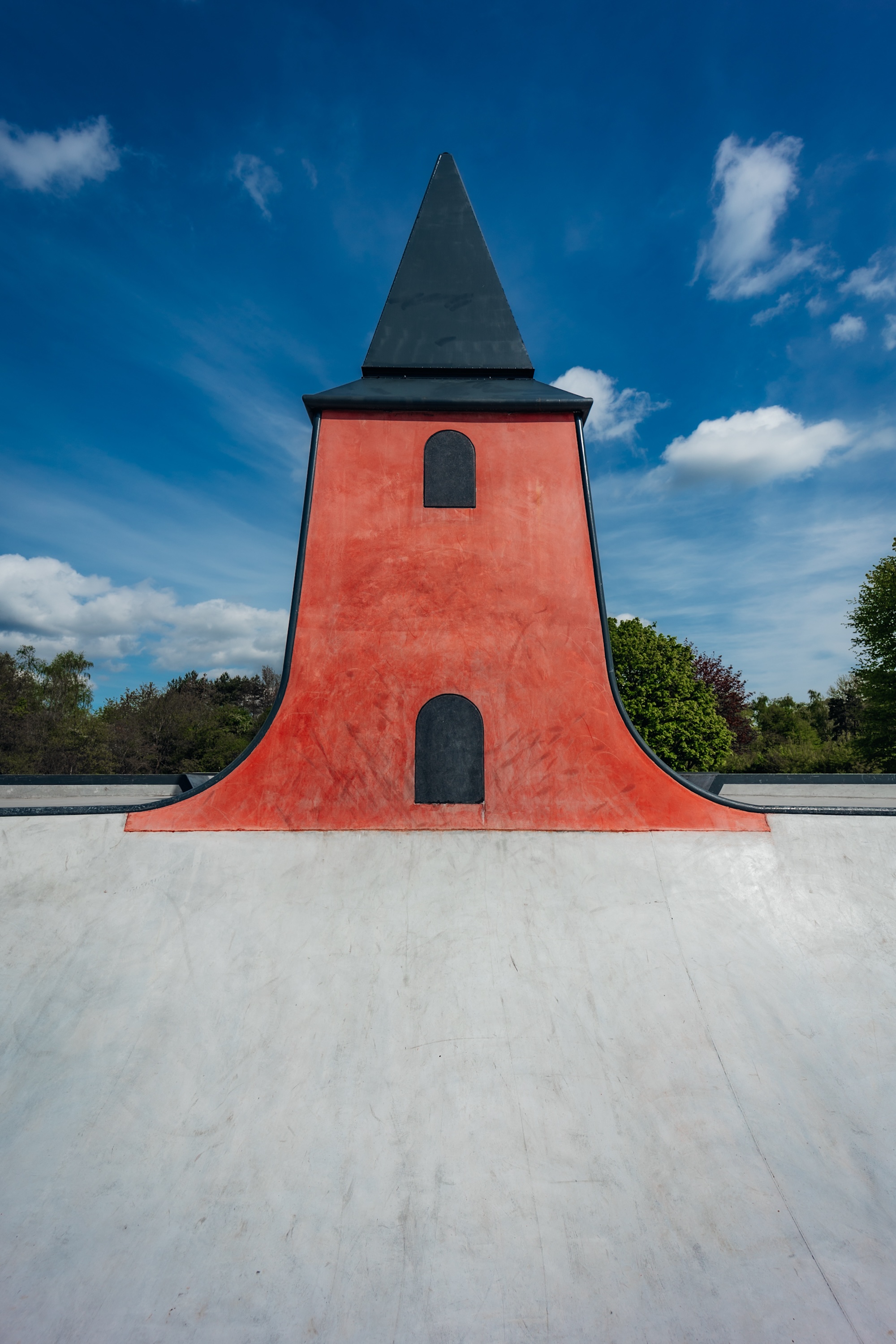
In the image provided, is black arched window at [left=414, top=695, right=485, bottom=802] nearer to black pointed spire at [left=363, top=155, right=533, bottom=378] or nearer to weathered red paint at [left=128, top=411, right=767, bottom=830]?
weathered red paint at [left=128, top=411, right=767, bottom=830]

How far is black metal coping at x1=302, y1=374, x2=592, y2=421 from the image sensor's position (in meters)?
7.75

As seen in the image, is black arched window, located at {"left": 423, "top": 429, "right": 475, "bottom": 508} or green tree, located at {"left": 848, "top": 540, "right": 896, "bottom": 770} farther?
green tree, located at {"left": 848, "top": 540, "right": 896, "bottom": 770}

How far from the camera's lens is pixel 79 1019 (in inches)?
200

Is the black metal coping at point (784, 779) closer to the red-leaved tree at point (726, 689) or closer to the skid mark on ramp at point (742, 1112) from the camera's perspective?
the skid mark on ramp at point (742, 1112)

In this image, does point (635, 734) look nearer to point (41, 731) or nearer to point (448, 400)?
point (448, 400)

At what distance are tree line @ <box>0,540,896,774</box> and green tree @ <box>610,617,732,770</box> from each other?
4cm

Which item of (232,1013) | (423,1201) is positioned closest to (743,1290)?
(423,1201)

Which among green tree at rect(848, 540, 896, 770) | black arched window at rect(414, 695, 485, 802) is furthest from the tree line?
black arched window at rect(414, 695, 485, 802)

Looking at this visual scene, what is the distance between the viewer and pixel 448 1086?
15.0 feet

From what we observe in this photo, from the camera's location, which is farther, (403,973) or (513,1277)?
(403,973)

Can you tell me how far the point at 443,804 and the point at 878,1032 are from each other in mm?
4715

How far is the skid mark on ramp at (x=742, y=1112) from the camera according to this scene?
11.5ft

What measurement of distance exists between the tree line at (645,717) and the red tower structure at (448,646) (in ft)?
17.6

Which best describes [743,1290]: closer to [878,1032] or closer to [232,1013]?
[878,1032]
